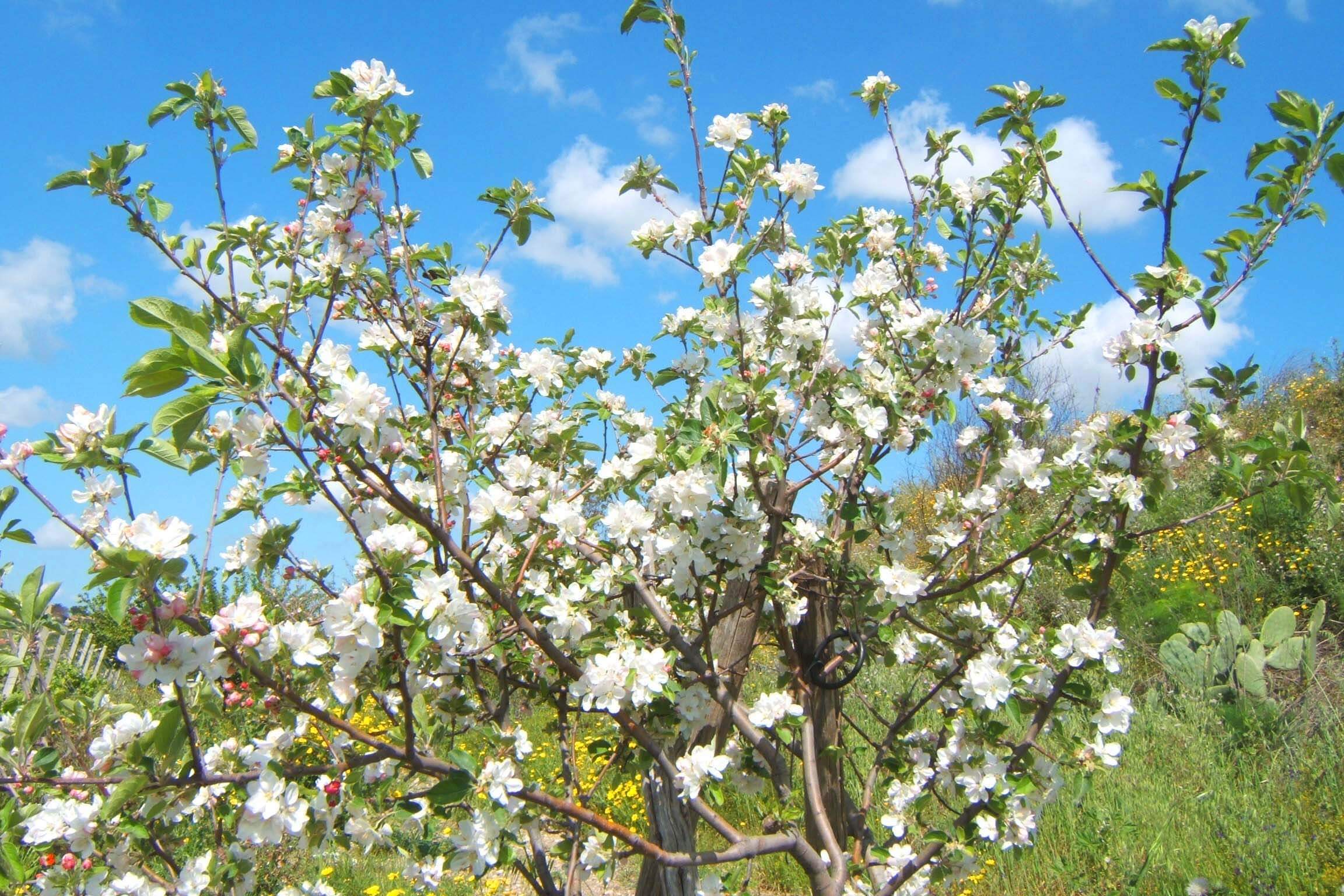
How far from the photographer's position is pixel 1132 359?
6.20 feet

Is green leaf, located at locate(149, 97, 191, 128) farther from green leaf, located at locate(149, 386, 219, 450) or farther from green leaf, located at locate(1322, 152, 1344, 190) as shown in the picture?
green leaf, located at locate(149, 386, 219, 450)

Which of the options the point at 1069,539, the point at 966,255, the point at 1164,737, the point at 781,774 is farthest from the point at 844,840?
the point at 1164,737

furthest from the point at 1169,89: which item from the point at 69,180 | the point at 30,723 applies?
the point at 30,723

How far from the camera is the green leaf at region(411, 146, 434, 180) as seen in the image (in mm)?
1743

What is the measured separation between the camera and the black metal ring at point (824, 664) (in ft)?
6.80

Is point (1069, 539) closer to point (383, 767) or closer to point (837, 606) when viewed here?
point (837, 606)

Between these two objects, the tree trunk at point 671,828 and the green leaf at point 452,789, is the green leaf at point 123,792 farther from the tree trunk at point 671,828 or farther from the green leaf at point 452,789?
the tree trunk at point 671,828

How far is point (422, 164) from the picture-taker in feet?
5.74

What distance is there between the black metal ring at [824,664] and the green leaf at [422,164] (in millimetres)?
1389

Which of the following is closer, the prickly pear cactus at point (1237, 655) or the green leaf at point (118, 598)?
the green leaf at point (118, 598)

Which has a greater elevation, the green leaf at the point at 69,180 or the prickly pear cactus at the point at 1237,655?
the prickly pear cactus at the point at 1237,655

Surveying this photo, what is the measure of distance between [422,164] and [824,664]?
151 cm

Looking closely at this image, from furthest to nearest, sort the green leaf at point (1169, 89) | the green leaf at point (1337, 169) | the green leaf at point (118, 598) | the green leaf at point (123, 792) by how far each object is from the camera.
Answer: the green leaf at point (1169, 89), the green leaf at point (1337, 169), the green leaf at point (123, 792), the green leaf at point (118, 598)

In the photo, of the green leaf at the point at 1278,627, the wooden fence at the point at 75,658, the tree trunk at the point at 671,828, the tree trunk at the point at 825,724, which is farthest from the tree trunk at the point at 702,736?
the green leaf at the point at 1278,627
